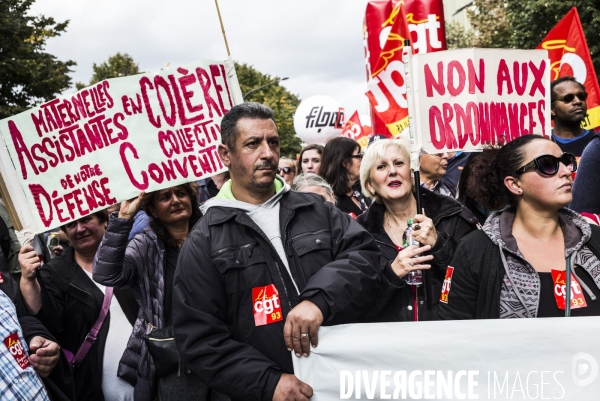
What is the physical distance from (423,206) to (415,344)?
4.46 feet

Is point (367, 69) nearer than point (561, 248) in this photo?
No

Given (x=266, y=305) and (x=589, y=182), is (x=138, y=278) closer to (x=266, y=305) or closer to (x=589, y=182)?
(x=266, y=305)

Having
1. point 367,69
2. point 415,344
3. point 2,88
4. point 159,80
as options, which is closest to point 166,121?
point 159,80

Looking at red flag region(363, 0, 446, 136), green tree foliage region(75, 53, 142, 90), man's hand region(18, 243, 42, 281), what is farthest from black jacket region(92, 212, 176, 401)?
green tree foliage region(75, 53, 142, 90)

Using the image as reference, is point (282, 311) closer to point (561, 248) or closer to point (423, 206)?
point (561, 248)

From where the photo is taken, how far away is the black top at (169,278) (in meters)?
3.61

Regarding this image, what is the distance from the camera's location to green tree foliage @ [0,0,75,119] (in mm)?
21172

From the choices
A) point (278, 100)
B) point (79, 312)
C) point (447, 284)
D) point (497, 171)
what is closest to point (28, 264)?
point (79, 312)

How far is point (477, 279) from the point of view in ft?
9.68

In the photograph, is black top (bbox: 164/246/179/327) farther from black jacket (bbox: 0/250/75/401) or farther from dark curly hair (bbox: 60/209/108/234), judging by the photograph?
dark curly hair (bbox: 60/209/108/234)

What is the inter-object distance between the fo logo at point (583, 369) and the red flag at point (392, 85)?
133 inches

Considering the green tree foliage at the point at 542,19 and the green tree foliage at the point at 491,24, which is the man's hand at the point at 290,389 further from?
the green tree foliage at the point at 491,24

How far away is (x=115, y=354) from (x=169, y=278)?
2.17 feet

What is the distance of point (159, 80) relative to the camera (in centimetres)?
412
